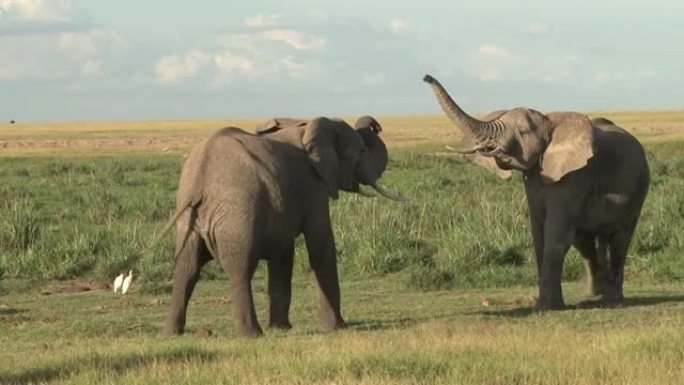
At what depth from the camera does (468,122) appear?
15555mm

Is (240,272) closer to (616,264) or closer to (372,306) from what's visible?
(372,306)

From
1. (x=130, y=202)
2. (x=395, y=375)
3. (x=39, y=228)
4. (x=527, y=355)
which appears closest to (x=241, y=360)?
(x=395, y=375)

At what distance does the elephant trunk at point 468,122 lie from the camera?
15.4m

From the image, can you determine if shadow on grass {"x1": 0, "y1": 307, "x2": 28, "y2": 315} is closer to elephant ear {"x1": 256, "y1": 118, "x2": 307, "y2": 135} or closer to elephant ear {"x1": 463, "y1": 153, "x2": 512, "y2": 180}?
elephant ear {"x1": 256, "y1": 118, "x2": 307, "y2": 135}

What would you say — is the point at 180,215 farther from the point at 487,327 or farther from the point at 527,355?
the point at 527,355

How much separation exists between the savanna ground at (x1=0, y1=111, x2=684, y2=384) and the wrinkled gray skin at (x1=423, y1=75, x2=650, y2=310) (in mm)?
594

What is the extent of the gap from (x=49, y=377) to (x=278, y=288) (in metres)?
4.05

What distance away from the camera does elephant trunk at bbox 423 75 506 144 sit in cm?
1539

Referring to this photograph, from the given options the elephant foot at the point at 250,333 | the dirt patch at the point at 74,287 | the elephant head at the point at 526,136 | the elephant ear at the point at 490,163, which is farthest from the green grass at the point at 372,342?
the elephant head at the point at 526,136

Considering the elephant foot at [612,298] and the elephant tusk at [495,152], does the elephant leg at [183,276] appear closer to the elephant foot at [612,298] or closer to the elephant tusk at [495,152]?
the elephant tusk at [495,152]

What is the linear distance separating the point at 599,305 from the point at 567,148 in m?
1.77

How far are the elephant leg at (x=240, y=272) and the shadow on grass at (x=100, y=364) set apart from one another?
180cm

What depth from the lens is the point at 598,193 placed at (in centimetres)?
1562

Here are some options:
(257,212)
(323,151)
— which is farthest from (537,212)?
(257,212)
